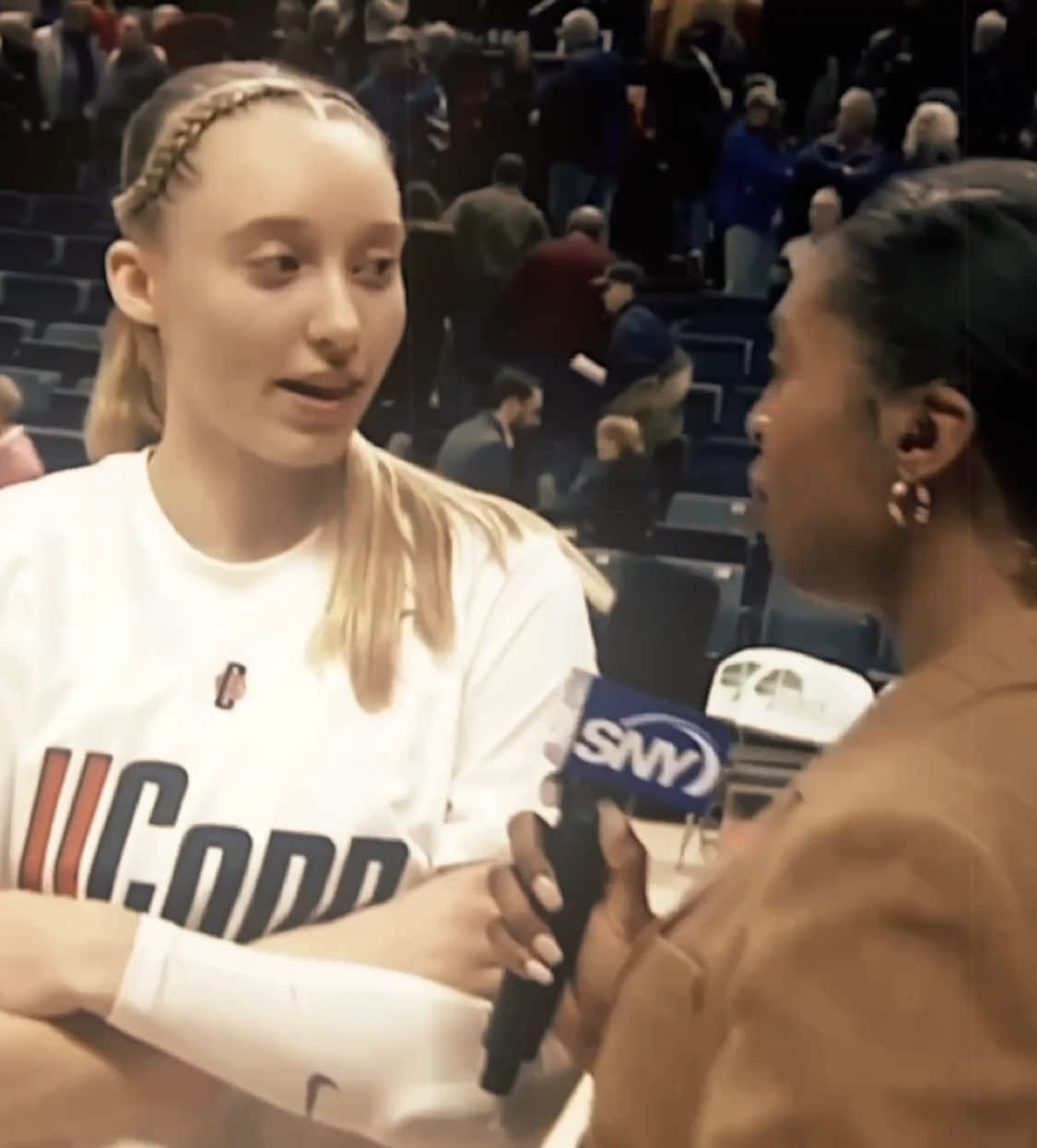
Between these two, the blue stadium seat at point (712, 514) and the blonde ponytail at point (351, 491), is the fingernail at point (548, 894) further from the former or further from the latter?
the blue stadium seat at point (712, 514)

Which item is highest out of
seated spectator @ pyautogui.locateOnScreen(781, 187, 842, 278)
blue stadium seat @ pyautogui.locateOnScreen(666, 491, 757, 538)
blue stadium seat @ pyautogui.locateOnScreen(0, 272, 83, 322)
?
seated spectator @ pyautogui.locateOnScreen(781, 187, 842, 278)

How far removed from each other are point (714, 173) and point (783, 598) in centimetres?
40

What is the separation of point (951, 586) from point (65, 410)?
878 mm

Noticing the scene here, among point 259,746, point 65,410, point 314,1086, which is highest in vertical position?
point 65,410

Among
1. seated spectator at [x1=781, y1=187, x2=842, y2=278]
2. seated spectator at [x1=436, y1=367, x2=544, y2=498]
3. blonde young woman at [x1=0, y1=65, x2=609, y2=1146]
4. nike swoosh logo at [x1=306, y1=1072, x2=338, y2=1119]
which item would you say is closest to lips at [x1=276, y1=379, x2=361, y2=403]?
blonde young woman at [x1=0, y1=65, x2=609, y2=1146]

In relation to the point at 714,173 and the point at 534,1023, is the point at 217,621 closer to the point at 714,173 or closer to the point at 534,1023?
the point at 534,1023

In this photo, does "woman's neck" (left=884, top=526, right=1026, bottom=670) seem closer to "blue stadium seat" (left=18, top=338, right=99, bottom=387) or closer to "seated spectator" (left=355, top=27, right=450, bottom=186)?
"seated spectator" (left=355, top=27, right=450, bottom=186)

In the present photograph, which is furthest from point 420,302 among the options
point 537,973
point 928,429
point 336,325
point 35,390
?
point 537,973

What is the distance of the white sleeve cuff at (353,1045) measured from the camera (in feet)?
4.79

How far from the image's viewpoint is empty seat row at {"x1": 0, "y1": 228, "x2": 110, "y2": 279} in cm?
158

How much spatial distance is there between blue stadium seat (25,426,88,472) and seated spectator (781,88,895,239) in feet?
2.35

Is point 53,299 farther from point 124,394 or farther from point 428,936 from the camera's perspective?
point 428,936

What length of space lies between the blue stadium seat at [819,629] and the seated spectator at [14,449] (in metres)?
0.74

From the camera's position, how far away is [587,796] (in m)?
1.47
